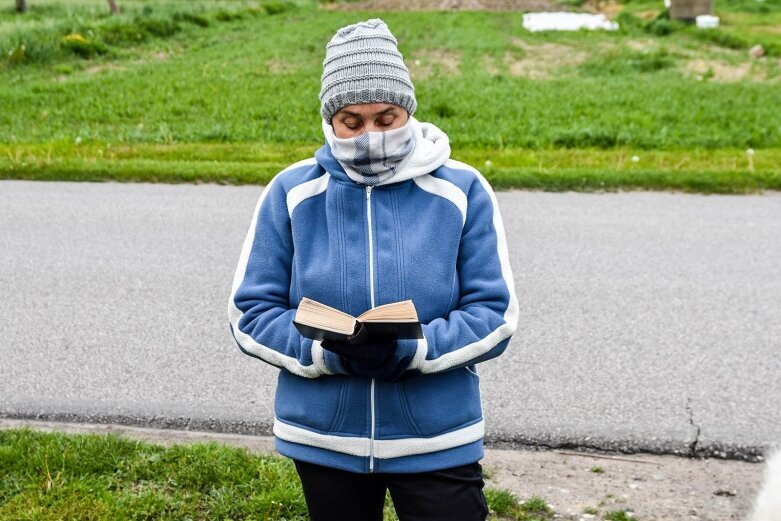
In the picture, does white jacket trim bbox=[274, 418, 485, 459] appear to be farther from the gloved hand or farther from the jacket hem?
the gloved hand

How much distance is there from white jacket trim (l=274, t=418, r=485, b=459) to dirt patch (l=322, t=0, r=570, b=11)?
1219 inches

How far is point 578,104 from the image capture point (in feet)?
42.1

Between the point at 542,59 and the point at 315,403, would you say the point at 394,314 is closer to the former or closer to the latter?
the point at 315,403

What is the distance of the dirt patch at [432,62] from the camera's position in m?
17.0

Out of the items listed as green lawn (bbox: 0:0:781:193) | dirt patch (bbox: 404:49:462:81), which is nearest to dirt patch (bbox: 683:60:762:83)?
green lawn (bbox: 0:0:781:193)

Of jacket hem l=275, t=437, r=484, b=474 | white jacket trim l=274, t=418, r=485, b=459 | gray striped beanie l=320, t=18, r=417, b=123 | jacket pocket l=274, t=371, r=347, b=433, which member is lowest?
jacket hem l=275, t=437, r=484, b=474

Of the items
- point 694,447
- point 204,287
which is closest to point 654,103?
point 204,287

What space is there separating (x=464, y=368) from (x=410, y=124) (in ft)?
1.94

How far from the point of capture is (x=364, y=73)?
2.10 meters

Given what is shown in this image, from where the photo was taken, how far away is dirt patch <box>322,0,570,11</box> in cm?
3241

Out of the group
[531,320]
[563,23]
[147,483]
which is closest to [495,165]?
[531,320]

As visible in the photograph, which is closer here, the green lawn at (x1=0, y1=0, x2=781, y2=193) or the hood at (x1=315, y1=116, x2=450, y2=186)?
the hood at (x1=315, y1=116, x2=450, y2=186)

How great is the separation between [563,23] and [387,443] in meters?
25.9

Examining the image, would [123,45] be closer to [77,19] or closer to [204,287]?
[77,19]
